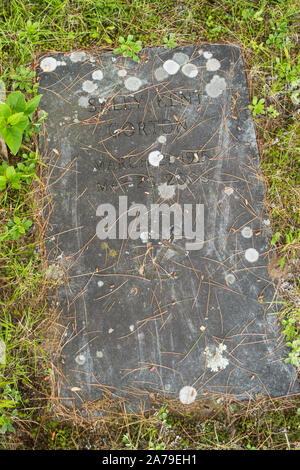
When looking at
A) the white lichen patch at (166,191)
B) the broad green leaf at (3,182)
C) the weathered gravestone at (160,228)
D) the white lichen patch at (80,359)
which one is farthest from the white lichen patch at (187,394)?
the broad green leaf at (3,182)

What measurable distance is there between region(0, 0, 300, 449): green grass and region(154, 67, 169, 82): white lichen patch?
7.0 inches

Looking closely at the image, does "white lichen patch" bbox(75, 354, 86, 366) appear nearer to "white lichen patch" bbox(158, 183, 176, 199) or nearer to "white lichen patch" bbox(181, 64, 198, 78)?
"white lichen patch" bbox(158, 183, 176, 199)

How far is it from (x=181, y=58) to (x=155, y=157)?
650 mm

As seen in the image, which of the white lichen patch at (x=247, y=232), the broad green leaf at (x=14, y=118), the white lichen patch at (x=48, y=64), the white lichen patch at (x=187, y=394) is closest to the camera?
the broad green leaf at (x=14, y=118)

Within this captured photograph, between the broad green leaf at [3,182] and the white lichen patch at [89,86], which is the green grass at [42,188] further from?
the white lichen patch at [89,86]

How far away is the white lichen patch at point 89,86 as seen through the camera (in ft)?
6.81

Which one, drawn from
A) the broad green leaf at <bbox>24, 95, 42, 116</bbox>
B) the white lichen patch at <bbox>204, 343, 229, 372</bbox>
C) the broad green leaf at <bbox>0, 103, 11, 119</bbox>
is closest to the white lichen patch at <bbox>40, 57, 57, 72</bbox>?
the broad green leaf at <bbox>24, 95, 42, 116</bbox>

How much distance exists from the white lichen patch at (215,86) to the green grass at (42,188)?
21 centimetres

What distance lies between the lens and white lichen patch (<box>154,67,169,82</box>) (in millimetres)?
2072

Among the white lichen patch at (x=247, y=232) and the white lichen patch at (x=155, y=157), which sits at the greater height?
the white lichen patch at (x=155, y=157)

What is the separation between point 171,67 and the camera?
2.08m

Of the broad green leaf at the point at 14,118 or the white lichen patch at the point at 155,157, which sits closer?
the broad green leaf at the point at 14,118

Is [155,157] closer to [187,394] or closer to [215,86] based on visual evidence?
[215,86]

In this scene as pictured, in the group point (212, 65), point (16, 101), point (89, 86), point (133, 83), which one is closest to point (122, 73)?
point (133, 83)
